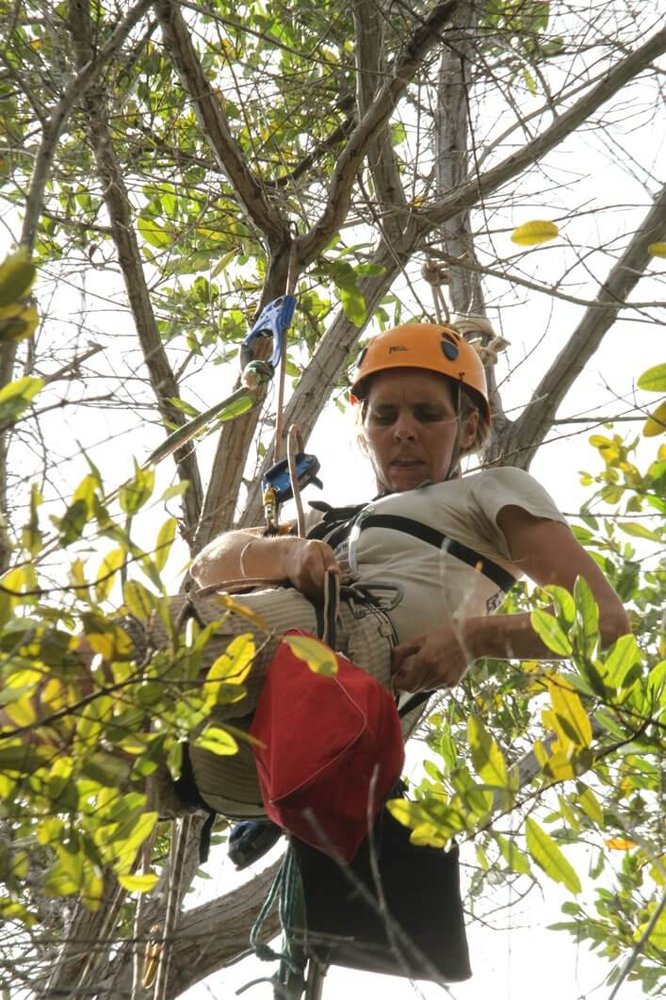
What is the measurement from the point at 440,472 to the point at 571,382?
75 cm

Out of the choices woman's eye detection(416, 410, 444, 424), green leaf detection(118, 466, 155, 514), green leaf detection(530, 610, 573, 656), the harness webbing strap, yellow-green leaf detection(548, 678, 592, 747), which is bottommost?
yellow-green leaf detection(548, 678, 592, 747)

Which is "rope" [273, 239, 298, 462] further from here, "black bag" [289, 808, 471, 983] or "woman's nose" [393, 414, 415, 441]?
"black bag" [289, 808, 471, 983]

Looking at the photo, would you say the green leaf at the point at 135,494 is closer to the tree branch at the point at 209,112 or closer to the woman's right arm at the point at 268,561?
the woman's right arm at the point at 268,561

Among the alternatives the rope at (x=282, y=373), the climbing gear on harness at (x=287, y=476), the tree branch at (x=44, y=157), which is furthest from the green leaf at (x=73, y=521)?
the rope at (x=282, y=373)

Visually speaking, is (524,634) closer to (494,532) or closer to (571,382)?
(494,532)

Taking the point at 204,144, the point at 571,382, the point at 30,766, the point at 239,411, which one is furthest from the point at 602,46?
the point at 30,766

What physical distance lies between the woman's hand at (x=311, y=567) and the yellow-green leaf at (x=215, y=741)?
0.54m

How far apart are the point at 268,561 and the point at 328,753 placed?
2.00 feet

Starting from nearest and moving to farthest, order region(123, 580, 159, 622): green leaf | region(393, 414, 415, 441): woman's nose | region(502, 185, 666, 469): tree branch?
region(123, 580, 159, 622): green leaf < region(393, 414, 415, 441): woman's nose < region(502, 185, 666, 469): tree branch

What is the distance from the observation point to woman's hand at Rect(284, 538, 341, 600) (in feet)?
8.06

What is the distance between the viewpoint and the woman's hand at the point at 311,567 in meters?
2.46

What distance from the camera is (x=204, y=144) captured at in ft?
13.7

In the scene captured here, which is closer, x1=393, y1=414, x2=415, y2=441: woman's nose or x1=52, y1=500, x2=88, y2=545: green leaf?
x1=52, y1=500, x2=88, y2=545: green leaf

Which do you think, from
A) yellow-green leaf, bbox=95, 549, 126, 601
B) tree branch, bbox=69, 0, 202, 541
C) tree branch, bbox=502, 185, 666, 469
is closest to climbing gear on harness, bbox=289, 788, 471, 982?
yellow-green leaf, bbox=95, 549, 126, 601
